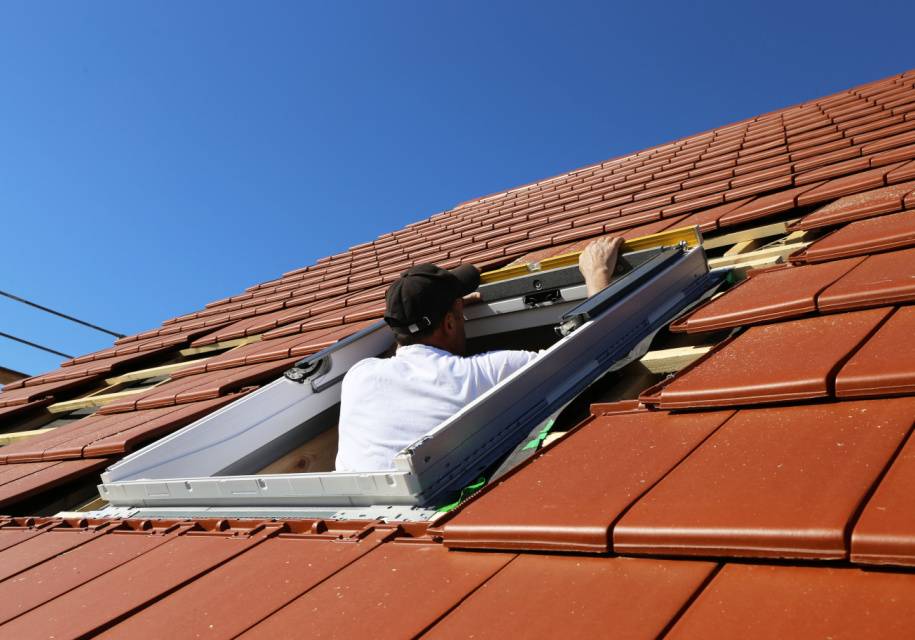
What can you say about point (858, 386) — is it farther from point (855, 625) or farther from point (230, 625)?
point (230, 625)

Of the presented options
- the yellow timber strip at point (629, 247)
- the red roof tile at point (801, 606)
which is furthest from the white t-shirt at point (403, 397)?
the red roof tile at point (801, 606)

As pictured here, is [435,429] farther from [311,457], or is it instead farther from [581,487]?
[311,457]

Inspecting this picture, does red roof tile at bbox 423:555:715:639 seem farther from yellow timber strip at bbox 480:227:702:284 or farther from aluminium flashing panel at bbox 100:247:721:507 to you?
yellow timber strip at bbox 480:227:702:284

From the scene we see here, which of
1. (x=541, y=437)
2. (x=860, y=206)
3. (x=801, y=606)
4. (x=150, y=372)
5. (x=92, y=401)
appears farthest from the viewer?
(x=150, y=372)

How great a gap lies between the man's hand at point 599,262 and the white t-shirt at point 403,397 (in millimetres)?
540

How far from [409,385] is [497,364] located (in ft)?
1.01

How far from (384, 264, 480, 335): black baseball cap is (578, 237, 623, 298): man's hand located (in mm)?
521

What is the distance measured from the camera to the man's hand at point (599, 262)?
294 centimetres

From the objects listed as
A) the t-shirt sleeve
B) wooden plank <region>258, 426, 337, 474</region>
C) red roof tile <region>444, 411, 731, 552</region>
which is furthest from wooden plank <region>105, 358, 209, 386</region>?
red roof tile <region>444, 411, 731, 552</region>

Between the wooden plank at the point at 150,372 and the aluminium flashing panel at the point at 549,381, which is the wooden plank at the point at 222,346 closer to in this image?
the wooden plank at the point at 150,372

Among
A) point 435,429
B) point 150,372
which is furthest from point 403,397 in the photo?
point 150,372

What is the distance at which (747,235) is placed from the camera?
298 centimetres

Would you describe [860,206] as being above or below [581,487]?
above

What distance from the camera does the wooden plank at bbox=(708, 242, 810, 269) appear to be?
2526 millimetres
